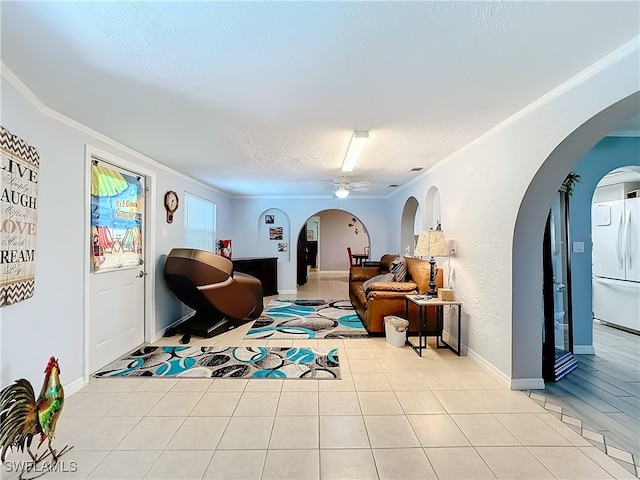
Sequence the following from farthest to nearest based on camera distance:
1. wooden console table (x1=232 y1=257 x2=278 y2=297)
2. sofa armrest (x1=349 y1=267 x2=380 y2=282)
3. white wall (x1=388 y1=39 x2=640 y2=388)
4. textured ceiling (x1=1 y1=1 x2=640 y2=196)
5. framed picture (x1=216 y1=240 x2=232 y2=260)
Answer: wooden console table (x1=232 y1=257 x2=278 y2=297) → framed picture (x1=216 y1=240 x2=232 y2=260) → sofa armrest (x1=349 y1=267 x2=380 y2=282) → white wall (x1=388 y1=39 x2=640 y2=388) → textured ceiling (x1=1 y1=1 x2=640 y2=196)

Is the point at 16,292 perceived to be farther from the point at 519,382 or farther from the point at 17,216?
the point at 519,382

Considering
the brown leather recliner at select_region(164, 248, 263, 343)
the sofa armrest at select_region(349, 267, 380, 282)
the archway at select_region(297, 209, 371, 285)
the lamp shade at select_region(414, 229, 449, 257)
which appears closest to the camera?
the lamp shade at select_region(414, 229, 449, 257)

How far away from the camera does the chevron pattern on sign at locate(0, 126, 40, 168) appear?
1.87 metres

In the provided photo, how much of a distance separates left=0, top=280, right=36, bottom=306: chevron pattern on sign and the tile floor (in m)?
0.95

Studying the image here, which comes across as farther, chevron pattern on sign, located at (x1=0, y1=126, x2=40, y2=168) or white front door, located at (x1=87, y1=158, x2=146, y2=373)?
white front door, located at (x1=87, y1=158, x2=146, y2=373)

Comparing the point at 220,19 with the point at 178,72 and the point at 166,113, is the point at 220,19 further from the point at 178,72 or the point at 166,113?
the point at 166,113

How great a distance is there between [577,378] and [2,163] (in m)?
4.87

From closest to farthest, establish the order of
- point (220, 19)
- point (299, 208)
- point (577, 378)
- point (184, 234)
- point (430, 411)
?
point (220, 19) < point (430, 411) < point (577, 378) < point (184, 234) < point (299, 208)

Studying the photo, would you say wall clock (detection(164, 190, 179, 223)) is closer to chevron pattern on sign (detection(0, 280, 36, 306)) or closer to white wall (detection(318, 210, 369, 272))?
chevron pattern on sign (detection(0, 280, 36, 306))

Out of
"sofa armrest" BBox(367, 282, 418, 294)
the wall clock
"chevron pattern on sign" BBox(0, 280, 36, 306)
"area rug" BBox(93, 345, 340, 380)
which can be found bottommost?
"area rug" BBox(93, 345, 340, 380)

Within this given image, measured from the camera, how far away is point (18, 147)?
2027 mm

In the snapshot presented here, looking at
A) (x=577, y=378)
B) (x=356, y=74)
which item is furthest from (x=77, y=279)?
(x=577, y=378)

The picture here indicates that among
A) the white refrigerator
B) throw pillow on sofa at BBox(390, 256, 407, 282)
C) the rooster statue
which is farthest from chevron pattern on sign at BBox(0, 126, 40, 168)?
the white refrigerator

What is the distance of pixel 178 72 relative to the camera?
192 cm
